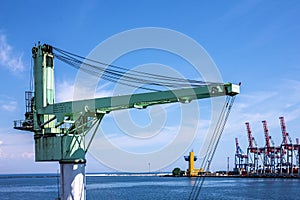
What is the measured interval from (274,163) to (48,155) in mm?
171165

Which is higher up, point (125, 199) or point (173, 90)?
point (173, 90)

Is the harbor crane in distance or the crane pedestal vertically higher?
the harbor crane in distance

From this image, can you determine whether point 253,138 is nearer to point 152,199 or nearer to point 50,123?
point 152,199

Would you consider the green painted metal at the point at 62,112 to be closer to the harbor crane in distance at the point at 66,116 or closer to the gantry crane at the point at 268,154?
the harbor crane in distance at the point at 66,116

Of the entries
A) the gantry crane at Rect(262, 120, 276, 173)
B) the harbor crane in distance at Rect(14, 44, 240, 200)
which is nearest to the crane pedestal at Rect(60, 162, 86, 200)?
the harbor crane in distance at Rect(14, 44, 240, 200)

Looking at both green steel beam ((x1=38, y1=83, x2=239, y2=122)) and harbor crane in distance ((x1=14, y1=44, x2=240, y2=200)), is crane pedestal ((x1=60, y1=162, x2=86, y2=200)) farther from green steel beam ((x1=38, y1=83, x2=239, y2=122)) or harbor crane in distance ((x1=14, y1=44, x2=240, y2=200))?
green steel beam ((x1=38, y1=83, x2=239, y2=122))

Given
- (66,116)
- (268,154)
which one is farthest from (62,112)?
(268,154)

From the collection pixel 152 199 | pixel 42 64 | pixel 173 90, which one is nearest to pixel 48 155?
pixel 42 64

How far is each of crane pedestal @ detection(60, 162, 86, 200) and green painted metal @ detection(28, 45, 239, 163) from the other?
41 centimetres

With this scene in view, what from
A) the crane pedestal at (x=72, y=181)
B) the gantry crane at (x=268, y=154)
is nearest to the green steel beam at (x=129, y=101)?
the crane pedestal at (x=72, y=181)

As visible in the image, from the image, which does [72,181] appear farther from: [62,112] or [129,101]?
[129,101]

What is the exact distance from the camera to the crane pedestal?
2372 cm

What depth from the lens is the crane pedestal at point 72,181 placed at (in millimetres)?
23719

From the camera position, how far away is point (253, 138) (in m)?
178
